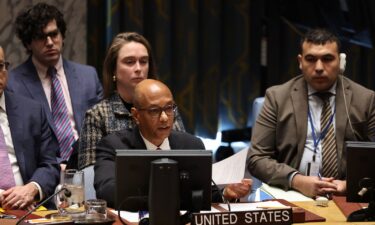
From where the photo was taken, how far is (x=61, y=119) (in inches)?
173

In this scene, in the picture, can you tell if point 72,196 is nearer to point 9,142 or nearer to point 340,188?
point 9,142

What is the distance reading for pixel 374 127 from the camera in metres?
4.05

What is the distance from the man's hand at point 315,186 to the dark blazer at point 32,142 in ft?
4.01

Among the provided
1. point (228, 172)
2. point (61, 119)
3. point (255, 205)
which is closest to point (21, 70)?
point (61, 119)

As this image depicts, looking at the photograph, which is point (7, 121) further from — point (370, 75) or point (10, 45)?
point (370, 75)

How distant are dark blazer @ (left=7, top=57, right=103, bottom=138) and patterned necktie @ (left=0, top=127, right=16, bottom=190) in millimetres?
564

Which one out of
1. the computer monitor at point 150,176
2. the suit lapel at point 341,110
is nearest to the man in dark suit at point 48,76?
the suit lapel at point 341,110

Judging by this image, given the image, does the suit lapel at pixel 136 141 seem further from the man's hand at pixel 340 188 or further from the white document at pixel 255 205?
the man's hand at pixel 340 188

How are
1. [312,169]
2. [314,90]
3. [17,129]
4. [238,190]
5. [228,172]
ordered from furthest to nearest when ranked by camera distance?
1. [314,90]
2. [312,169]
3. [17,129]
4. [228,172]
5. [238,190]

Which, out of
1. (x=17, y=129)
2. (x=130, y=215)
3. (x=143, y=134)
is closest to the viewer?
(x=130, y=215)

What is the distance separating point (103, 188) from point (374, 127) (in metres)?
1.62

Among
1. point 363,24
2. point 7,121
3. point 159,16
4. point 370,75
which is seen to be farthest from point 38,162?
point 370,75

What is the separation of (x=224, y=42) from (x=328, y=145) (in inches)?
87.2

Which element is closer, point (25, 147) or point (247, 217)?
point (247, 217)
